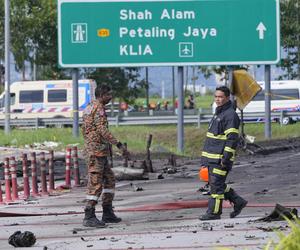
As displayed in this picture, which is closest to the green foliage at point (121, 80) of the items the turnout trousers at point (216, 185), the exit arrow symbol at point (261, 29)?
the exit arrow symbol at point (261, 29)

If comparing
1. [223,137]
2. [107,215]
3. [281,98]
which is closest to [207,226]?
[223,137]

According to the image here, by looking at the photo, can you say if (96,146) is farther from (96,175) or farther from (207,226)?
(207,226)

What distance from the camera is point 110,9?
28.7m

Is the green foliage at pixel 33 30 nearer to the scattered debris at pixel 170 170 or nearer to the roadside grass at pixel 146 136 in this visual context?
the roadside grass at pixel 146 136

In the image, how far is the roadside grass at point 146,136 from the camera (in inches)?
1174

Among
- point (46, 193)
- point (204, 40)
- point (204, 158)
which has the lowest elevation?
point (46, 193)

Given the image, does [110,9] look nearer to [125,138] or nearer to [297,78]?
[125,138]

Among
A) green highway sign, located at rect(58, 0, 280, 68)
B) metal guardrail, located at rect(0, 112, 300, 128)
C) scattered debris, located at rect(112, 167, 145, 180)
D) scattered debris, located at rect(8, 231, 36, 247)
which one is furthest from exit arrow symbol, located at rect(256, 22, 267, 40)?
scattered debris, located at rect(8, 231, 36, 247)

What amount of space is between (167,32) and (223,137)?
17.5 meters

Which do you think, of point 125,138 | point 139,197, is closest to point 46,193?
point 139,197

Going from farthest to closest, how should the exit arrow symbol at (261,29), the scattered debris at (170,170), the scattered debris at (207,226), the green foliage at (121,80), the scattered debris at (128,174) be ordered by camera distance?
1. the green foliage at (121,80)
2. the exit arrow symbol at (261,29)
3. the scattered debris at (170,170)
4. the scattered debris at (128,174)
5. the scattered debris at (207,226)

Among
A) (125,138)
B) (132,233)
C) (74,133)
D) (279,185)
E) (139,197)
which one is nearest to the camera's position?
(132,233)

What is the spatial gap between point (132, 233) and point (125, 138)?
2141 centimetres

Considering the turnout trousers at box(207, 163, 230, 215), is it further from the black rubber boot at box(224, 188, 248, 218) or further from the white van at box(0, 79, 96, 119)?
the white van at box(0, 79, 96, 119)
